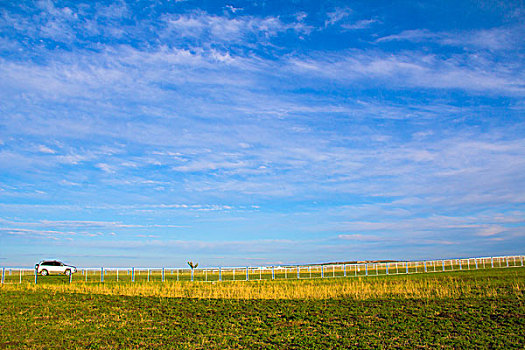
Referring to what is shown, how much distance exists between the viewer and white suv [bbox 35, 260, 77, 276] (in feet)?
147

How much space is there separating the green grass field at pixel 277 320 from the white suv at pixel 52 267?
2711 cm

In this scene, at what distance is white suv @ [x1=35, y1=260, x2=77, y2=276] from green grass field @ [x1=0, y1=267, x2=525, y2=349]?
A: 2711 centimetres

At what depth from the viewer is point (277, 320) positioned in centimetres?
1462

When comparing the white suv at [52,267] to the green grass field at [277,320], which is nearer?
the green grass field at [277,320]

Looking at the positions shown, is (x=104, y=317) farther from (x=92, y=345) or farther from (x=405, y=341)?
(x=405, y=341)

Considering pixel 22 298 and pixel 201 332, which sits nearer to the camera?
pixel 201 332

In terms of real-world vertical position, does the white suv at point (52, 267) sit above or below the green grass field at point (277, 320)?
above

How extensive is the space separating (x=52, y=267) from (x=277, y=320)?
130ft

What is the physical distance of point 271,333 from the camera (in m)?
12.8

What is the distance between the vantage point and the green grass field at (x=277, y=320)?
1174cm

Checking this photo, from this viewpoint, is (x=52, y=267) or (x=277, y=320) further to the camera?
(x=52, y=267)

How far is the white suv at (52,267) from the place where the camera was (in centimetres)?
4482

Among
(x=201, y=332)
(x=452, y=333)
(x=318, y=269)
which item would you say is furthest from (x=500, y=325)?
(x=318, y=269)

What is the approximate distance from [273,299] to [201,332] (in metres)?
6.65
